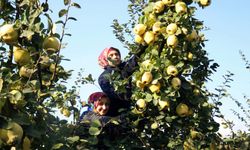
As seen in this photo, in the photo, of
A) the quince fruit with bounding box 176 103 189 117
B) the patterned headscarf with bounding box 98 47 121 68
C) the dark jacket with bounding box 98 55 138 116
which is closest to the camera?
the quince fruit with bounding box 176 103 189 117

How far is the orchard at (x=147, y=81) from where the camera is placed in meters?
2.23

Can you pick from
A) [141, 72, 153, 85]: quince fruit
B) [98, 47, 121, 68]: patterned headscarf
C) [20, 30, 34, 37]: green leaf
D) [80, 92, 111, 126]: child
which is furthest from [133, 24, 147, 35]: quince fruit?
[20, 30, 34, 37]: green leaf

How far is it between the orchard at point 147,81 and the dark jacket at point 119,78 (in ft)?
0.29

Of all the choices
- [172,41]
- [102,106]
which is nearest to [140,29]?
[172,41]

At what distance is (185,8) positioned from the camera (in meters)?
3.25

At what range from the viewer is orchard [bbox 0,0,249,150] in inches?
87.7

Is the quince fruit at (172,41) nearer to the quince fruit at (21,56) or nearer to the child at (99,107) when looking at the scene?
the child at (99,107)

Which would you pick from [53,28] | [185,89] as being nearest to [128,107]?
[185,89]

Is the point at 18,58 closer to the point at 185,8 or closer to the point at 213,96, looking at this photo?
the point at 185,8

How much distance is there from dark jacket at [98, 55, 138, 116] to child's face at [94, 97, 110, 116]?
0.17ft

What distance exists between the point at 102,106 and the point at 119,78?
32 cm

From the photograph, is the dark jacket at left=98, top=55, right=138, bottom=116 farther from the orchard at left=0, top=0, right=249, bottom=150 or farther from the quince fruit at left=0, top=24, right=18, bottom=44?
the quince fruit at left=0, top=24, right=18, bottom=44

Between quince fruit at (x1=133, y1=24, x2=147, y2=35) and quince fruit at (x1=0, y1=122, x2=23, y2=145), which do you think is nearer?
quince fruit at (x1=0, y1=122, x2=23, y2=145)

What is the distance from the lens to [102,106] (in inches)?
144
